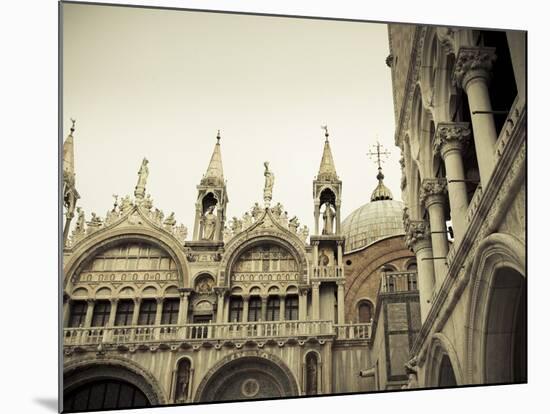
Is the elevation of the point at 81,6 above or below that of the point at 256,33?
below

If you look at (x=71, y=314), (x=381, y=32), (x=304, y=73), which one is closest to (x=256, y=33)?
(x=304, y=73)

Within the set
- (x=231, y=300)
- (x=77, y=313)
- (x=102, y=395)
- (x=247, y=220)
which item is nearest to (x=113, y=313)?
(x=77, y=313)

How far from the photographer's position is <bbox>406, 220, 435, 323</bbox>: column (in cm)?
848

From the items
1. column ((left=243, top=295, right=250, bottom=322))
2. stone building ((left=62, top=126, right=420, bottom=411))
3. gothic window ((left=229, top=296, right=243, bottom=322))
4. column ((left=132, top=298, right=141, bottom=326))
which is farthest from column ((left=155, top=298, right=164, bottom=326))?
column ((left=243, top=295, right=250, bottom=322))

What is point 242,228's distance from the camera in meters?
10.7

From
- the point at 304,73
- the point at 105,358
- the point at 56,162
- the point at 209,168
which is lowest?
the point at 105,358

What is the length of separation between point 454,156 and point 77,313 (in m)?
5.98

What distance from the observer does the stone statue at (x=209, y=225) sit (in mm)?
10551

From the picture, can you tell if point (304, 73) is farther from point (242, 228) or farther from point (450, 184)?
point (242, 228)

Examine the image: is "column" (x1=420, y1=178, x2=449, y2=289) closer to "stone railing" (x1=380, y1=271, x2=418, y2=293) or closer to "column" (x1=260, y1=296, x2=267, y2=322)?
"stone railing" (x1=380, y1=271, x2=418, y2=293)

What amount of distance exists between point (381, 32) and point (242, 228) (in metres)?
4.50

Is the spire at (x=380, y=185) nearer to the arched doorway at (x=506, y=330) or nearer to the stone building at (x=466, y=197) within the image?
the stone building at (x=466, y=197)

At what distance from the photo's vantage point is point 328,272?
1063 centimetres

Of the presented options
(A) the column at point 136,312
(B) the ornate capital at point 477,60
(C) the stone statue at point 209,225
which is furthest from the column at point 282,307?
(B) the ornate capital at point 477,60
